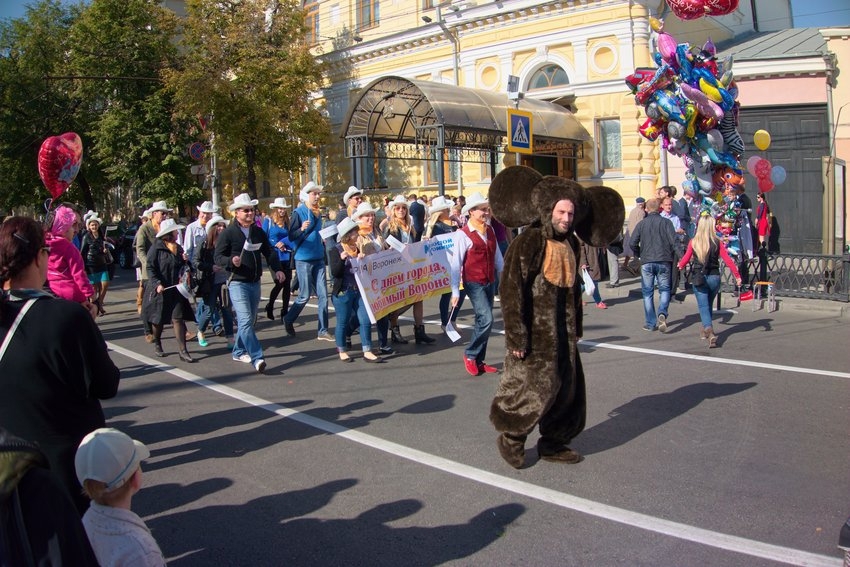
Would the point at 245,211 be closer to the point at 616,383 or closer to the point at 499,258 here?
the point at 499,258

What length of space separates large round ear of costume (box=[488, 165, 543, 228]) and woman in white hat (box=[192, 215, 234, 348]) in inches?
209

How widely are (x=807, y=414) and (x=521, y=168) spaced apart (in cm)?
344

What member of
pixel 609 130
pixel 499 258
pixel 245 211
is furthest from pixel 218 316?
pixel 609 130

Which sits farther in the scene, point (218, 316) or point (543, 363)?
point (218, 316)

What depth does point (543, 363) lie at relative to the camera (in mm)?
5250

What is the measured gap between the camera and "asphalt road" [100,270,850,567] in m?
4.18

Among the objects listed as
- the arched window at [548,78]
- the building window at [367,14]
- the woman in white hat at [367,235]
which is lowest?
the woman in white hat at [367,235]

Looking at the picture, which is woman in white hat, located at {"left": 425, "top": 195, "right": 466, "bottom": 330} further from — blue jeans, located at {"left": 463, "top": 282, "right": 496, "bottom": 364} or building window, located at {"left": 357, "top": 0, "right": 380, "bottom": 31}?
building window, located at {"left": 357, "top": 0, "right": 380, "bottom": 31}

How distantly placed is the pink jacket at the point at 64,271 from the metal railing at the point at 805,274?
1106 cm

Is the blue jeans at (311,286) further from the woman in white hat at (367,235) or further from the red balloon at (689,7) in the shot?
the red balloon at (689,7)

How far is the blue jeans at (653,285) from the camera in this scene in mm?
10531

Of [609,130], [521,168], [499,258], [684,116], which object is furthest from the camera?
[609,130]

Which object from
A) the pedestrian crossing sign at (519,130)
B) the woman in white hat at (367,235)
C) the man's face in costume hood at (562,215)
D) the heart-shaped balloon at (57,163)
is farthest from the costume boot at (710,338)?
the heart-shaped balloon at (57,163)

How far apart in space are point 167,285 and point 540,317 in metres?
5.68
